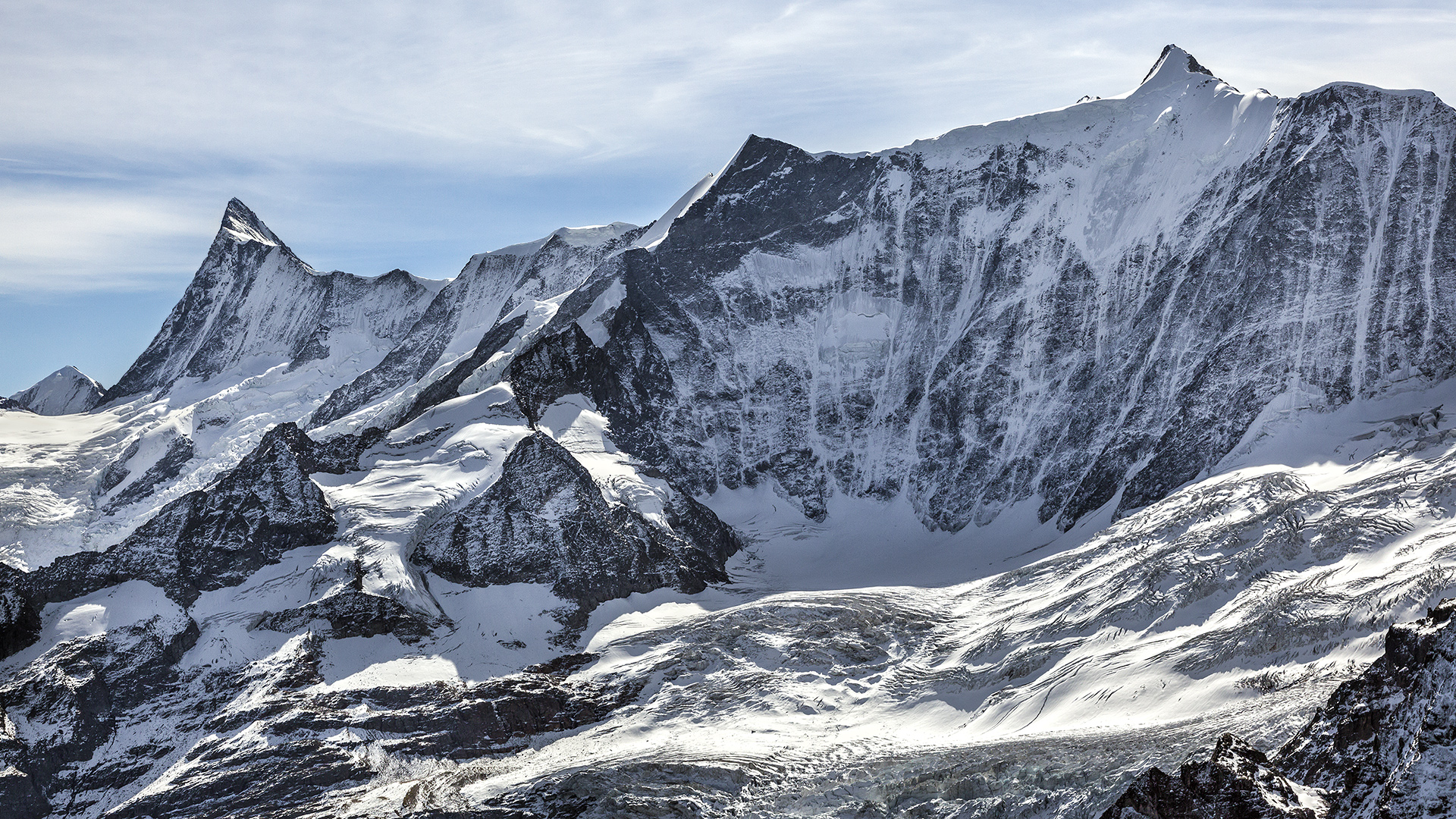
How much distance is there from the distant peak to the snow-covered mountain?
116 centimetres

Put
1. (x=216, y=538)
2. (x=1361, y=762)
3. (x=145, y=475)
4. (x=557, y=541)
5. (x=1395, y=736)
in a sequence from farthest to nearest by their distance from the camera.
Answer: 1. (x=145, y=475)
2. (x=557, y=541)
3. (x=216, y=538)
4. (x=1361, y=762)
5. (x=1395, y=736)

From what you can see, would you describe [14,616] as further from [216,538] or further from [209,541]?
[216,538]

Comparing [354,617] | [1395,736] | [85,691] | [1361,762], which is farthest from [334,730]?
[1395,736]

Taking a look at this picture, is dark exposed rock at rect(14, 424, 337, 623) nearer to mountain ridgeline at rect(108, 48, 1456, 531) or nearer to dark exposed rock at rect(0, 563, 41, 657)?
dark exposed rock at rect(0, 563, 41, 657)

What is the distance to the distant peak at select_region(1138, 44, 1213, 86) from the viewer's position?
186625 mm

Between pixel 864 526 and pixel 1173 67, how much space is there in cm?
9637

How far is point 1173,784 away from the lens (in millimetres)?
51844

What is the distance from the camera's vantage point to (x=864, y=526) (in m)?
160

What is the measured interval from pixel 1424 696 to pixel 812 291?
146668 mm

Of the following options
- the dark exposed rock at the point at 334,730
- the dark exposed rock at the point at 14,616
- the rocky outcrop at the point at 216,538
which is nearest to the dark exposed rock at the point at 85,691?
the dark exposed rock at the point at 14,616

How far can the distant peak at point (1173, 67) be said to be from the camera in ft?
612

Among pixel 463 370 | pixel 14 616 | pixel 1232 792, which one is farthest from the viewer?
pixel 463 370

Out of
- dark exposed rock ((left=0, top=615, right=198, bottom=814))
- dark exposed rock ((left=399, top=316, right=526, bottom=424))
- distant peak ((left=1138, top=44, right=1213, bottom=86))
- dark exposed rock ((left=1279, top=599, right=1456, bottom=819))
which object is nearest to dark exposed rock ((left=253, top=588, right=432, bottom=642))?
dark exposed rock ((left=0, top=615, right=198, bottom=814))

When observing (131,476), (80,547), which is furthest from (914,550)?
(131,476)
